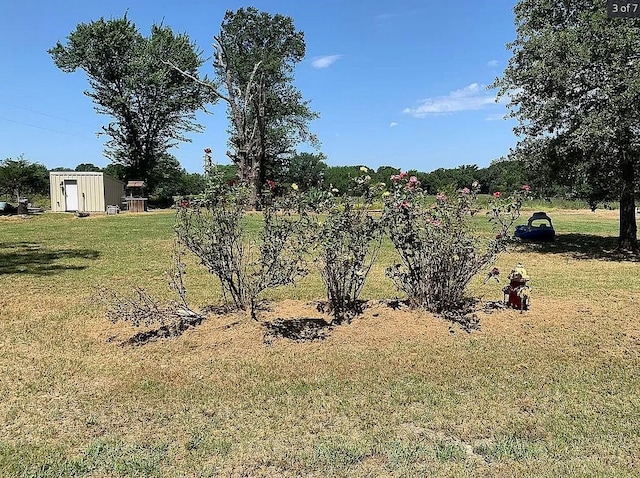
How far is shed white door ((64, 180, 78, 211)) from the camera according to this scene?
24.8m

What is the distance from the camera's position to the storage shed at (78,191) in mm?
24578

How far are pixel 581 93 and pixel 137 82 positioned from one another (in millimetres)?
25927

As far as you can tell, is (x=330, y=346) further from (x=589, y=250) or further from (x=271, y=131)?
(x=271, y=131)

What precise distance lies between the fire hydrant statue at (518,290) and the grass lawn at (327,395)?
162mm

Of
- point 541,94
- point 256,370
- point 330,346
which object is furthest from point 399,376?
point 541,94

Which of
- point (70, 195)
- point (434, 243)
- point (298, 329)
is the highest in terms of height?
point (70, 195)

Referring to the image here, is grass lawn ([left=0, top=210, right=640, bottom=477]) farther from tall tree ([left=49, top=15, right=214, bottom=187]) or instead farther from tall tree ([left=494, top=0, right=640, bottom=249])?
tall tree ([left=49, top=15, right=214, bottom=187])

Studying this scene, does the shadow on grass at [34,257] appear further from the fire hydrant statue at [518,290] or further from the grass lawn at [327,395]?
the fire hydrant statue at [518,290]

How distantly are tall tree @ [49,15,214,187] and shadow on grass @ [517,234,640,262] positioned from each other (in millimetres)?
24075

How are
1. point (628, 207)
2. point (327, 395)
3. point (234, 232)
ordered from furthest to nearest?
point (628, 207) → point (234, 232) → point (327, 395)

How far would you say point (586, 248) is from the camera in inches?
469

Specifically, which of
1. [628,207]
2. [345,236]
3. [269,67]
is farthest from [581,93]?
[269,67]

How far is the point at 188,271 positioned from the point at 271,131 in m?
24.2

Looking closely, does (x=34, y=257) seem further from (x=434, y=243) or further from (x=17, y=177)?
(x=17, y=177)
